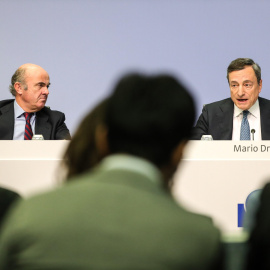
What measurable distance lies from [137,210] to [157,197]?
42mm

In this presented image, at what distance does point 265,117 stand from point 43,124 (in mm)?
2023

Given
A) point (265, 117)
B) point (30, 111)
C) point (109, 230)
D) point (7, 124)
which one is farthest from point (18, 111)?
point (109, 230)

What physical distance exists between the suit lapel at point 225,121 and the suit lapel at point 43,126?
1.52m

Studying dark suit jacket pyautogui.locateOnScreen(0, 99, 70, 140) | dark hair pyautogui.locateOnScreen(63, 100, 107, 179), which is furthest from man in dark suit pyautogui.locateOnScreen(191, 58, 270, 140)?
dark hair pyautogui.locateOnScreen(63, 100, 107, 179)

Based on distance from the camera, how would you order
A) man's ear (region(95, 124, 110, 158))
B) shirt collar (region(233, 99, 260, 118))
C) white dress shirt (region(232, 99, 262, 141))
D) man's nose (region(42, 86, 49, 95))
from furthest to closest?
man's nose (region(42, 86, 49, 95)) → shirt collar (region(233, 99, 260, 118)) → white dress shirt (region(232, 99, 262, 141)) → man's ear (region(95, 124, 110, 158))

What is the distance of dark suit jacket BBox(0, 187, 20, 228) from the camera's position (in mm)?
1132

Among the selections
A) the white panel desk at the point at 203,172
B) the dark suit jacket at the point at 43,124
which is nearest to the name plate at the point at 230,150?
the white panel desk at the point at 203,172

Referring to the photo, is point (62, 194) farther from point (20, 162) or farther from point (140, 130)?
Answer: point (20, 162)

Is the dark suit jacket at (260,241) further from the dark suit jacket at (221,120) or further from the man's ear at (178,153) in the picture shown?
the dark suit jacket at (221,120)

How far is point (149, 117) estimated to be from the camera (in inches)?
30.2

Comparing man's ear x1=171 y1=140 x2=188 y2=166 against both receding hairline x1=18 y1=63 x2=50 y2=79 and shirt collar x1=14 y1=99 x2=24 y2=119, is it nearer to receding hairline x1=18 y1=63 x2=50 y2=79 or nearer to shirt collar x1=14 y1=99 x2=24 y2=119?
shirt collar x1=14 y1=99 x2=24 y2=119

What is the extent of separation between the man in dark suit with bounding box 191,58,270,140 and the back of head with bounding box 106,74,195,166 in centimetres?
359

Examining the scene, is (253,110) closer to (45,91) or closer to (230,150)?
(230,150)

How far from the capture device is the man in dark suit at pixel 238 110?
449 cm
